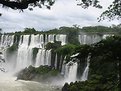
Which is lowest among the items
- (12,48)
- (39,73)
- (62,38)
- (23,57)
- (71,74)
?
(39,73)

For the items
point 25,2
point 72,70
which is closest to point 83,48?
point 25,2

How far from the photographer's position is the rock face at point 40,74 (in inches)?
1762

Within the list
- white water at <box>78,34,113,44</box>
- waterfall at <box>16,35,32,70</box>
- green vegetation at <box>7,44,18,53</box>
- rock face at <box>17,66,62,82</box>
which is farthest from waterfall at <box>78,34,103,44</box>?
green vegetation at <box>7,44,18,53</box>

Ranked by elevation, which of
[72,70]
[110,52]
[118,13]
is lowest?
[72,70]

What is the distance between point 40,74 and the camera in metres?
45.6

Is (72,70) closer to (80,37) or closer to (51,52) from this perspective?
(51,52)

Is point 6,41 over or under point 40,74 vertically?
over

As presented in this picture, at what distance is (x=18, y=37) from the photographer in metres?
61.5

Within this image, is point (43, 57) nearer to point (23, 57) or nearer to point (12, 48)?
point (23, 57)

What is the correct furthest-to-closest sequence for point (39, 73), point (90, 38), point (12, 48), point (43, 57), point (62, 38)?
point (12, 48) < point (62, 38) < point (90, 38) < point (43, 57) < point (39, 73)

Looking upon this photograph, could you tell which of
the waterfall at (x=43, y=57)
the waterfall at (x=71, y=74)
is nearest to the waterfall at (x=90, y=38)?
the waterfall at (x=43, y=57)

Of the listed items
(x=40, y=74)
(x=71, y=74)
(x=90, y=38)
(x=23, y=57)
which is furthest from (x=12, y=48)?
(x=71, y=74)

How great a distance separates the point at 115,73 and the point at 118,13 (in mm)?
1453

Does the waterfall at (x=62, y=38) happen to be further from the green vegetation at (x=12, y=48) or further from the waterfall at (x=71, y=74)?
the waterfall at (x=71, y=74)
